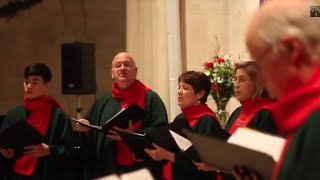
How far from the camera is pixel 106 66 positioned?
6578mm

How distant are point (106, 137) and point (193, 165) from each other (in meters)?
0.80

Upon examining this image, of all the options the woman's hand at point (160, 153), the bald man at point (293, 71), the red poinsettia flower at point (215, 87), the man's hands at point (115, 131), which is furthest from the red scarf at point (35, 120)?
the bald man at point (293, 71)

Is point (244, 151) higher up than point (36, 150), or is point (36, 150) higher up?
point (244, 151)

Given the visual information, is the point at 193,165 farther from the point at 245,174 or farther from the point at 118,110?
the point at 245,174

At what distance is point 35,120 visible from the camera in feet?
12.4

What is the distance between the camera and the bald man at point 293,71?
1099 millimetres

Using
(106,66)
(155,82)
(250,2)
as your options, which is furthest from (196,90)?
(106,66)

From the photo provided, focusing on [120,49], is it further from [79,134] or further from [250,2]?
[79,134]

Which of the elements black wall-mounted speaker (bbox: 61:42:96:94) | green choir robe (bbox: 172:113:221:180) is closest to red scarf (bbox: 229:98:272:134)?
green choir robe (bbox: 172:113:221:180)

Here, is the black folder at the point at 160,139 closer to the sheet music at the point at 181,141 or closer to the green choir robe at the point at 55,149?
the sheet music at the point at 181,141

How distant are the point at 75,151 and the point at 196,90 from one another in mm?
1064

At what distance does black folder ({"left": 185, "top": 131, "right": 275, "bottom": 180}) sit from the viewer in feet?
5.16

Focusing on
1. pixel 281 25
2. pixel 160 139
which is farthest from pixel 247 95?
pixel 281 25

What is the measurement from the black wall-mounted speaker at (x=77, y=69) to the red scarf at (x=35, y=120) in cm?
145
